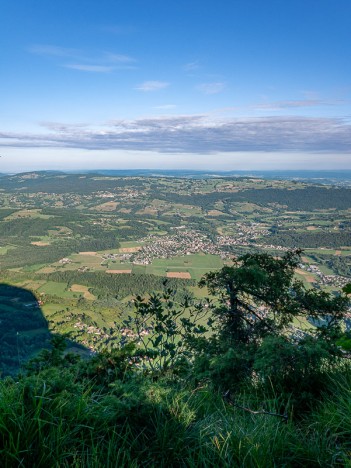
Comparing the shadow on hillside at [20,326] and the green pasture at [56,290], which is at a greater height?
the shadow on hillside at [20,326]

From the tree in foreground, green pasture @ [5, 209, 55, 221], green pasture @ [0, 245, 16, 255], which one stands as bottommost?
green pasture @ [0, 245, 16, 255]

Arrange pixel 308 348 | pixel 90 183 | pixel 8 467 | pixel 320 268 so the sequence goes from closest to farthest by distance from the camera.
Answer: pixel 8 467 < pixel 308 348 < pixel 320 268 < pixel 90 183

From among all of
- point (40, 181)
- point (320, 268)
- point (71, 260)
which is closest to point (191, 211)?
point (71, 260)

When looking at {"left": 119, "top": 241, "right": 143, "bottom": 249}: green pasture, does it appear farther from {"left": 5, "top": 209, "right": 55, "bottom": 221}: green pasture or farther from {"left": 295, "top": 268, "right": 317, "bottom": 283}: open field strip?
{"left": 295, "top": 268, "right": 317, "bottom": 283}: open field strip

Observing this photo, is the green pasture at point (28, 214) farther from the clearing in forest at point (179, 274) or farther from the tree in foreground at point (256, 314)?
the tree in foreground at point (256, 314)

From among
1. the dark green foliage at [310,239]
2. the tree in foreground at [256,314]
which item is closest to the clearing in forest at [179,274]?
the dark green foliage at [310,239]

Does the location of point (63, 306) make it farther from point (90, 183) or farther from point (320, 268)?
point (90, 183)

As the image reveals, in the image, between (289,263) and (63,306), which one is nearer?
(289,263)

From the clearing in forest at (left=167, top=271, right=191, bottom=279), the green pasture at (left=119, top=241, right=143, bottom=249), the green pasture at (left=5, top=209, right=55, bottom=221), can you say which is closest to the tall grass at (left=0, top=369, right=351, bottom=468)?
the clearing in forest at (left=167, top=271, right=191, bottom=279)
